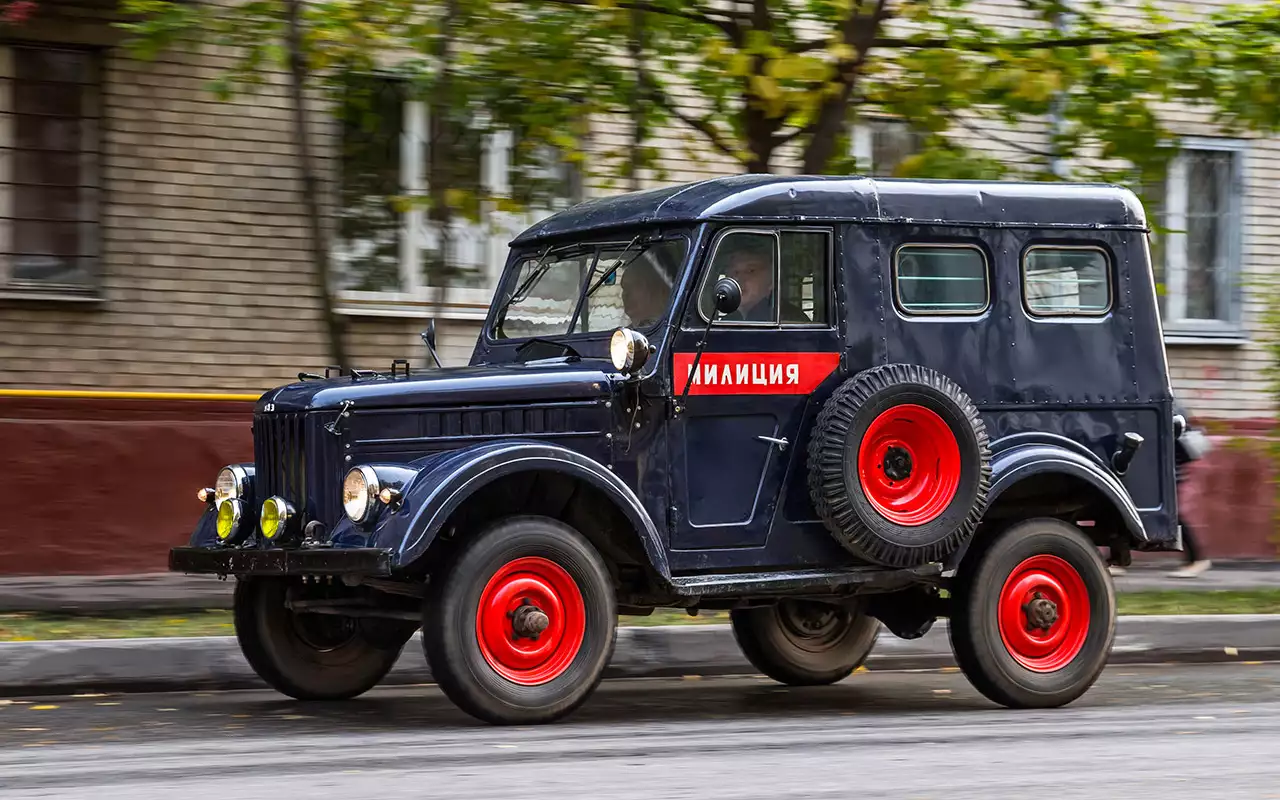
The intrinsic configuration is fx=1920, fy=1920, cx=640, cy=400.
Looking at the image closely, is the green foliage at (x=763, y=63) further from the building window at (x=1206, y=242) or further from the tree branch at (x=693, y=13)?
the building window at (x=1206, y=242)

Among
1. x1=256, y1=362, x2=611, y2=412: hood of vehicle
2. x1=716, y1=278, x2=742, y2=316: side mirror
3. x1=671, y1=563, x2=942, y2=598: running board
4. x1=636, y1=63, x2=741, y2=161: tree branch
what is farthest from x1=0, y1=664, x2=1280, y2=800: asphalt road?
x1=636, y1=63, x2=741, y2=161: tree branch

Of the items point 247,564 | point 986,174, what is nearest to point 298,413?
point 247,564

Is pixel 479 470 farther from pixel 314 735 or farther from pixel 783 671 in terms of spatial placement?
pixel 783 671

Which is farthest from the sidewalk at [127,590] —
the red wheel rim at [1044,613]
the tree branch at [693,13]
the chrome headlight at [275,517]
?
the red wheel rim at [1044,613]

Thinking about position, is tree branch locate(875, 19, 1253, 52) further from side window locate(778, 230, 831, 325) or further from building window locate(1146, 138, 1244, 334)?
building window locate(1146, 138, 1244, 334)

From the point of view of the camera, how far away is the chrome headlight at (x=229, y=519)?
27.5 feet

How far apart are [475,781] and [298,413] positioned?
2.28m

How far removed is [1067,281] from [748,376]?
1853 millimetres

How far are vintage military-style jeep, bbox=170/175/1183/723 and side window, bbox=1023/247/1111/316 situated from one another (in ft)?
0.05

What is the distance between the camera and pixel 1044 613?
29.2 ft

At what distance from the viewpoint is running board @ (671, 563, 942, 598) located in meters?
8.27

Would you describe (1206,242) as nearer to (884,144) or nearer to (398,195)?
(884,144)

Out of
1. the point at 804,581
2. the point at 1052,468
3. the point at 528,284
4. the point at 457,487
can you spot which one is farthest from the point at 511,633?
the point at 1052,468

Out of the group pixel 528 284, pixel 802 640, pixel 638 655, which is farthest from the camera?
pixel 638 655
